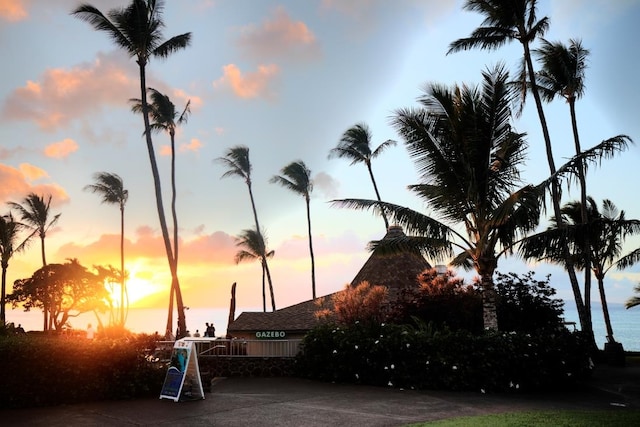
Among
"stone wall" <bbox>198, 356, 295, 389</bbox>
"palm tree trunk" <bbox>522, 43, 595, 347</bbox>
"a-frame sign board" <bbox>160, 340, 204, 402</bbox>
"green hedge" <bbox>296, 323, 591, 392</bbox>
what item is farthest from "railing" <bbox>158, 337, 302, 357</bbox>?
"palm tree trunk" <bbox>522, 43, 595, 347</bbox>

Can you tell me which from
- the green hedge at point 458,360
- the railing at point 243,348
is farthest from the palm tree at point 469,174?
the railing at point 243,348

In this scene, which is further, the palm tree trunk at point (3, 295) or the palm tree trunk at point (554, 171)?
the palm tree trunk at point (3, 295)

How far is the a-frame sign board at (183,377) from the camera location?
11.5 metres

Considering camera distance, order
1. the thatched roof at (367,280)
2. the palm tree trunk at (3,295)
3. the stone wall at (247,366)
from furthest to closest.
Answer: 1. the palm tree trunk at (3,295)
2. the thatched roof at (367,280)
3. the stone wall at (247,366)

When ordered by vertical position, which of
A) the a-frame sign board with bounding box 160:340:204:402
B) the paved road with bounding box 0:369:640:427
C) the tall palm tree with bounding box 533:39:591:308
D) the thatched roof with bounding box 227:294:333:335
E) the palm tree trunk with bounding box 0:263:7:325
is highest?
the tall palm tree with bounding box 533:39:591:308

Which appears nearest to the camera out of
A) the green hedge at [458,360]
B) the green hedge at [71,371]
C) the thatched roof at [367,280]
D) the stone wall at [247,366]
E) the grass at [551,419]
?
the grass at [551,419]

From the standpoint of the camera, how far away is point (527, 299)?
18.4 m

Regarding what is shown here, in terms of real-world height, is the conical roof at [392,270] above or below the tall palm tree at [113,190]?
below

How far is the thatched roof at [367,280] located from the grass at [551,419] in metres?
15.3

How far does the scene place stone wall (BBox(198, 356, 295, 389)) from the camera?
17.6 metres

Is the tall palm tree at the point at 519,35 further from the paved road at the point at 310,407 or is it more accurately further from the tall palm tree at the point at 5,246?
the tall palm tree at the point at 5,246

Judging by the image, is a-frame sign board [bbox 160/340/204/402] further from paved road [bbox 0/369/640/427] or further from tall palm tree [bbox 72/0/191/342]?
tall palm tree [bbox 72/0/191/342]

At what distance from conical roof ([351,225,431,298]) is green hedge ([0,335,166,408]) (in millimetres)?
15597

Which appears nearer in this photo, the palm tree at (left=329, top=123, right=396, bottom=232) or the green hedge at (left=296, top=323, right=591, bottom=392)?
the green hedge at (left=296, top=323, right=591, bottom=392)
